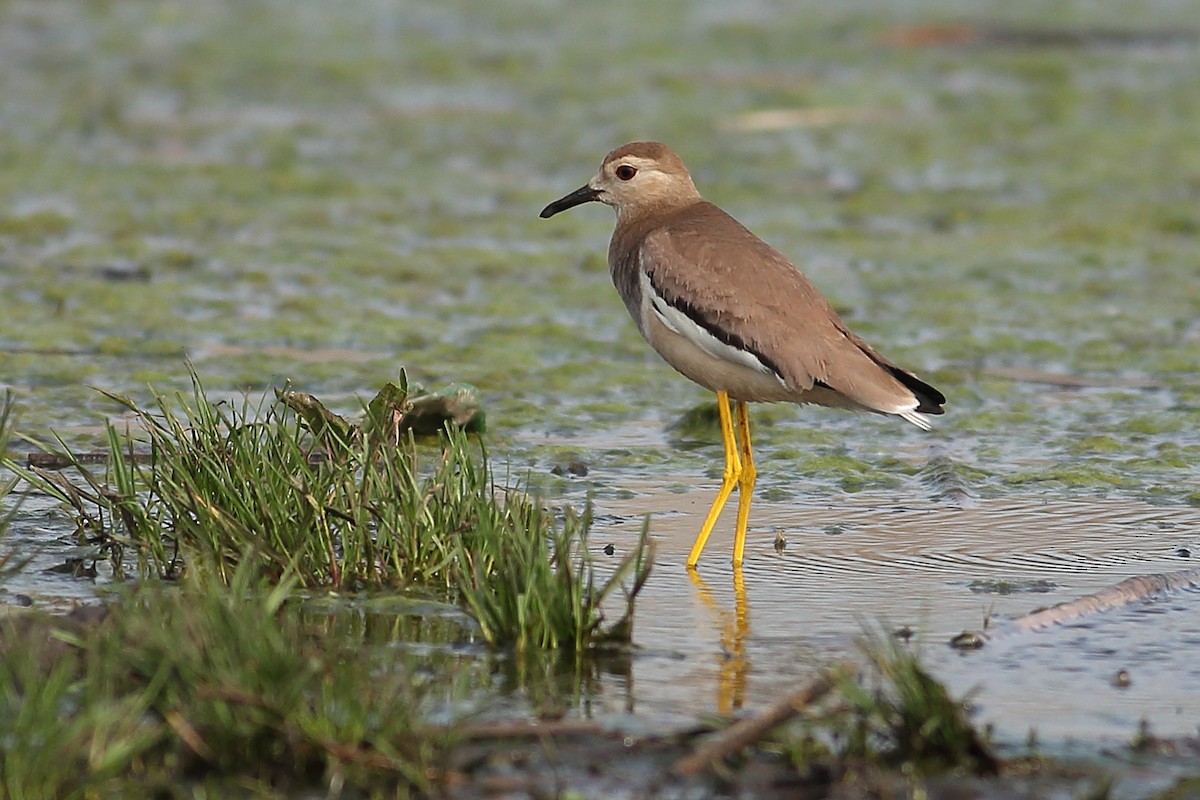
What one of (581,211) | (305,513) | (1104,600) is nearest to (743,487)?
(1104,600)

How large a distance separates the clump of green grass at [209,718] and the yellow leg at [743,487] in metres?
2.19

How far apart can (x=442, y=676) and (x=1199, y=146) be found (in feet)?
34.3

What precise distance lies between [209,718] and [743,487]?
2.91m

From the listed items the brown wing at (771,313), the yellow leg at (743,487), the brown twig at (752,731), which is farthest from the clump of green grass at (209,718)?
the brown wing at (771,313)

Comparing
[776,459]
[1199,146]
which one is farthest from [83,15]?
[776,459]

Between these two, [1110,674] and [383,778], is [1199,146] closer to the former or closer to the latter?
[1110,674]

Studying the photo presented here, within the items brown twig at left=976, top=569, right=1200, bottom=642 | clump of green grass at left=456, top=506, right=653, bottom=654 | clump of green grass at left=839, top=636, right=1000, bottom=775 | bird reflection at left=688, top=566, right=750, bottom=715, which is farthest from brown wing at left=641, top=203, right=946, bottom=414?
clump of green grass at left=839, top=636, right=1000, bottom=775

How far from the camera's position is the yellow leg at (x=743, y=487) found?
604cm

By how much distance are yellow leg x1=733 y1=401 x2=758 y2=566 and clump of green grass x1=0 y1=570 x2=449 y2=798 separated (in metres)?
2.19

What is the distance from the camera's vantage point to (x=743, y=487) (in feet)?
21.0

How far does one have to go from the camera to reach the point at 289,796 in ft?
12.5

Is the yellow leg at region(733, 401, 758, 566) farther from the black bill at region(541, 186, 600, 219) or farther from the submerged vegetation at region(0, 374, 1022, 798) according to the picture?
the black bill at region(541, 186, 600, 219)

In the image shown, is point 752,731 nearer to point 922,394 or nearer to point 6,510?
point 922,394

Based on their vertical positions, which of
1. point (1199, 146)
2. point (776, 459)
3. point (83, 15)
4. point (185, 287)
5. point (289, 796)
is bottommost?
point (289, 796)
